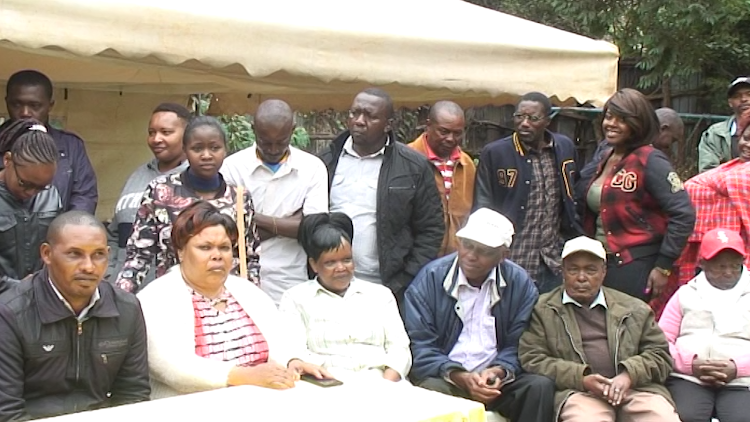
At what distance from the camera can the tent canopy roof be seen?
12.0 ft

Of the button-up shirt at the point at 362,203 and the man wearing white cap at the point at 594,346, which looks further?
the button-up shirt at the point at 362,203

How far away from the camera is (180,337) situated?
130 inches

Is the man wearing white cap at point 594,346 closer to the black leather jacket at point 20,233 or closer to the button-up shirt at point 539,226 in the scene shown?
the button-up shirt at point 539,226

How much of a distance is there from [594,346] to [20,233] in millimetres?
2460

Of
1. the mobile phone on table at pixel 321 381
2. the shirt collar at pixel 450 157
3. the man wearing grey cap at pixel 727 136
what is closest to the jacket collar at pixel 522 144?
the shirt collar at pixel 450 157

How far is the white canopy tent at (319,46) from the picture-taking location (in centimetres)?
368

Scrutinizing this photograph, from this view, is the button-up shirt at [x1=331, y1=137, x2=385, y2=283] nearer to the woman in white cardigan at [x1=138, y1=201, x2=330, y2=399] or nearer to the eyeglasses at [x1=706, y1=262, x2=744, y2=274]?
the woman in white cardigan at [x1=138, y1=201, x2=330, y2=399]

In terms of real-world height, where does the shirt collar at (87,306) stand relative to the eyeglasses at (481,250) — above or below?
below

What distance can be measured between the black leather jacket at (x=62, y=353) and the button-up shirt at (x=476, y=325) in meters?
1.53

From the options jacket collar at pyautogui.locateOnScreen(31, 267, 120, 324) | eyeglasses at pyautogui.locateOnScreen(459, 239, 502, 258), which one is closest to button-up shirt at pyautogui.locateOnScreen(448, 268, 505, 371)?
eyeglasses at pyautogui.locateOnScreen(459, 239, 502, 258)

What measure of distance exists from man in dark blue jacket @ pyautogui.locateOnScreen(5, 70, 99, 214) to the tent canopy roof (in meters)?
0.16

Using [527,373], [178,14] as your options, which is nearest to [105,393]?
[178,14]

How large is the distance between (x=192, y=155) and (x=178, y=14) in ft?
1.96

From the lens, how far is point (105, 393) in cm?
317
